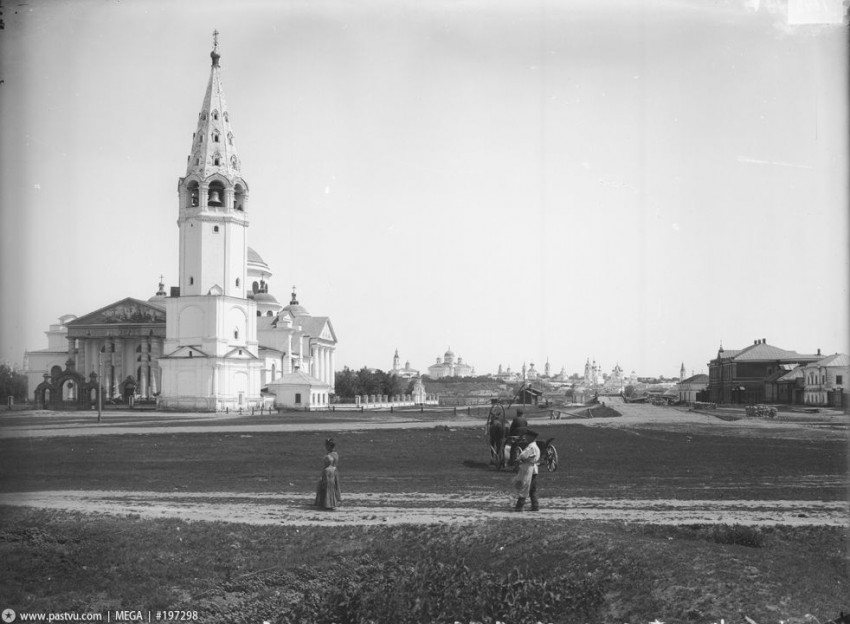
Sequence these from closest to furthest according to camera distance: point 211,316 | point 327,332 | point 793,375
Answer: point 211,316, point 793,375, point 327,332

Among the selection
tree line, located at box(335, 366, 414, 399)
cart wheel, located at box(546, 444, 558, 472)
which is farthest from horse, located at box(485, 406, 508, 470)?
tree line, located at box(335, 366, 414, 399)

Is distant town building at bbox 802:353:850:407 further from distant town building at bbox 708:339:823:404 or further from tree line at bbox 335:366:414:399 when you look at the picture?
tree line at bbox 335:366:414:399

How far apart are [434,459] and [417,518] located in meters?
8.54

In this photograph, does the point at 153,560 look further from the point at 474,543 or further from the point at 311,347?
the point at 311,347

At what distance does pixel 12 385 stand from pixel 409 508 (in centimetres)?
4366

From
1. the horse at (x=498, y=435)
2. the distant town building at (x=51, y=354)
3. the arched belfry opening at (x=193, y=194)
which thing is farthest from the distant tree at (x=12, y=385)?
the horse at (x=498, y=435)

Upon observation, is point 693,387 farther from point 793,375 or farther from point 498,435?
point 498,435

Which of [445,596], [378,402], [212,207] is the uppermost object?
[212,207]

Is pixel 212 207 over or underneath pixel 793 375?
over

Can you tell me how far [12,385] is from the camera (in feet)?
159

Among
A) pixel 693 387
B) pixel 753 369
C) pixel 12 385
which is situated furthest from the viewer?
pixel 693 387

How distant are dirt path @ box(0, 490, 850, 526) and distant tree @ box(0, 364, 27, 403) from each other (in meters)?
35.8

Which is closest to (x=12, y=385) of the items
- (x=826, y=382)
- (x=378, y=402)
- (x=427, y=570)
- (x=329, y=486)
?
(x=378, y=402)

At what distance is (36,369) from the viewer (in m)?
69.6
